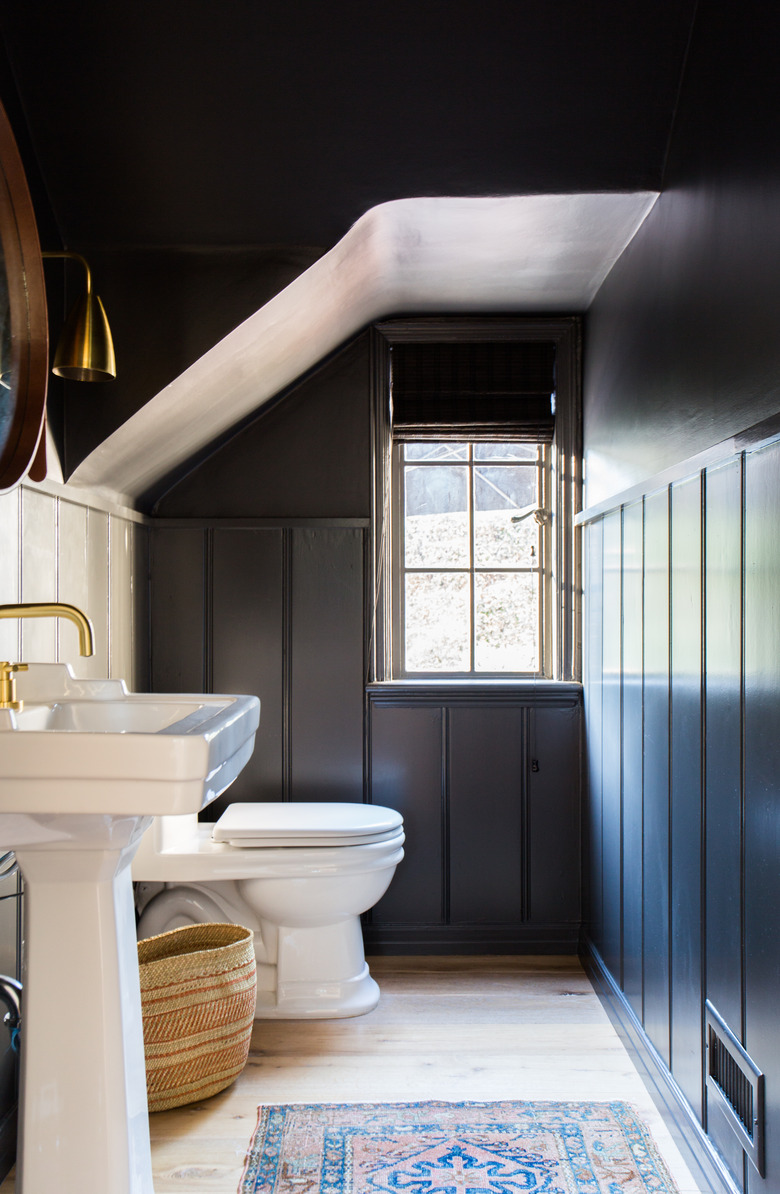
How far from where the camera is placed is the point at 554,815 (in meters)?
2.92

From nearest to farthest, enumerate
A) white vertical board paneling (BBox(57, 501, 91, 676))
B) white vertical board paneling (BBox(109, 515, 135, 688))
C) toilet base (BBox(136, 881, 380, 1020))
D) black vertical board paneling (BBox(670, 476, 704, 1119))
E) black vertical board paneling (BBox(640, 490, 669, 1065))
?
black vertical board paneling (BBox(670, 476, 704, 1119)) < black vertical board paneling (BBox(640, 490, 669, 1065)) < white vertical board paneling (BBox(57, 501, 91, 676)) < toilet base (BBox(136, 881, 380, 1020)) < white vertical board paneling (BBox(109, 515, 135, 688))

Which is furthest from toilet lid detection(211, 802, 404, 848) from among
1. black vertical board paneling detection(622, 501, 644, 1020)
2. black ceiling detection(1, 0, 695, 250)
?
black ceiling detection(1, 0, 695, 250)

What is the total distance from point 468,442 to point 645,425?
980 millimetres

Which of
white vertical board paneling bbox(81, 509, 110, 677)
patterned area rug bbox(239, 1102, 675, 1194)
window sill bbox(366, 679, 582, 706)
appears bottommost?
patterned area rug bbox(239, 1102, 675, 1194)

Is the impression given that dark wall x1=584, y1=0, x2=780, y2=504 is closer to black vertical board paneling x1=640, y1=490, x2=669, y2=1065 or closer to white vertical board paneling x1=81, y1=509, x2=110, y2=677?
black vertical board paneling x1=640, y1=490, x2=669, y2=1065

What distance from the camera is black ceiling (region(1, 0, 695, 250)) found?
1898mm

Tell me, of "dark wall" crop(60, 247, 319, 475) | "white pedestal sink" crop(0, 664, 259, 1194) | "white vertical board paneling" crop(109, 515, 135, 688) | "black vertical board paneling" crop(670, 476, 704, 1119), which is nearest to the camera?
"white pedestal sink" crop(0, 664, 259, 1194)

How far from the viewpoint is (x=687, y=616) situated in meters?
1.79

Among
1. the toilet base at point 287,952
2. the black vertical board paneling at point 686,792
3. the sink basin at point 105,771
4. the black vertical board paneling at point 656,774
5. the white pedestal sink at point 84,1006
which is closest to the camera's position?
the sink basin at point 105,771

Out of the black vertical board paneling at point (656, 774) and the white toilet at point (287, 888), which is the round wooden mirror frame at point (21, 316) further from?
the black vertical board paneling at point (656, 774)

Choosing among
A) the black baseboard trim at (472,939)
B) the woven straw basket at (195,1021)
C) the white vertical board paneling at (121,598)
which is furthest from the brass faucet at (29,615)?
the black baseboard trim at (472,939)

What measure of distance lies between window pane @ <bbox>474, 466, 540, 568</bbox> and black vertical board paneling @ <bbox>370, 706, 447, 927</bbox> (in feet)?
1.92

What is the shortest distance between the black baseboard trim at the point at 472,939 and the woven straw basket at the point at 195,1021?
878mm

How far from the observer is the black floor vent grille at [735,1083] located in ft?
4.62
